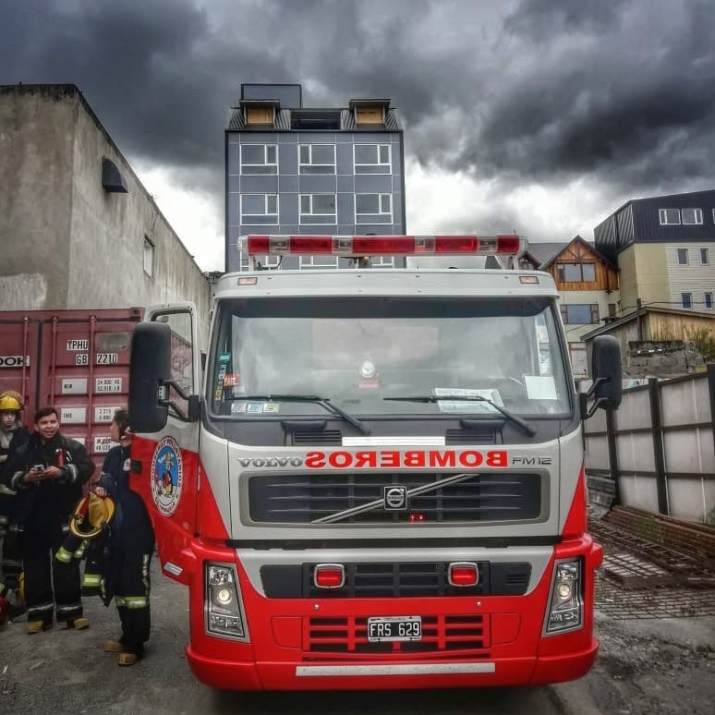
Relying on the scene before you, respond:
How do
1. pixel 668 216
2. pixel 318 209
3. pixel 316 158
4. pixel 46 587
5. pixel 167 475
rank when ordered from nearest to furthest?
pixel 167 475 < pixel 46 587 < pixel 318 209 < pixel 316 158 < pixel 668 216

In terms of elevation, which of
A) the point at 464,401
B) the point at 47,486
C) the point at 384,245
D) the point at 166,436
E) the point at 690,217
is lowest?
the point at 47,486

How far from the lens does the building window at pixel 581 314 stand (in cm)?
4444

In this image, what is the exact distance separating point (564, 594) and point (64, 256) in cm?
1070

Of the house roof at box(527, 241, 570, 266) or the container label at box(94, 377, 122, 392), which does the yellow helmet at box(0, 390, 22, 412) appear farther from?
the house roof at box(527, 241, 570, 266)

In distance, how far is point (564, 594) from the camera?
12.2 feet

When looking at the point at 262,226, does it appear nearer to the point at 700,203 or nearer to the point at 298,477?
the point at 700,203

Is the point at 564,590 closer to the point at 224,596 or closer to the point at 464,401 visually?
the point at 464,401

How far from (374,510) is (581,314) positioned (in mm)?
43642

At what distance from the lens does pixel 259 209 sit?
Answer: 3759 cm

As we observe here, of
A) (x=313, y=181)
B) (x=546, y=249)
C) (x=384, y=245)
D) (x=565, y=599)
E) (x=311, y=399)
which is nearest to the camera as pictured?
(x=565, y=599)

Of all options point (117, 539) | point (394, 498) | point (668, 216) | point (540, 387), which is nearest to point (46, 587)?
point (117, 539)

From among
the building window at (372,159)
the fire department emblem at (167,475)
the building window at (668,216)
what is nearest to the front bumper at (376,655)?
the fire department emblem at (167,475)

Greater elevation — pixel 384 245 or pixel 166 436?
pixel 384 245

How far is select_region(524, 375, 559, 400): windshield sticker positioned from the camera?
3.97 m
